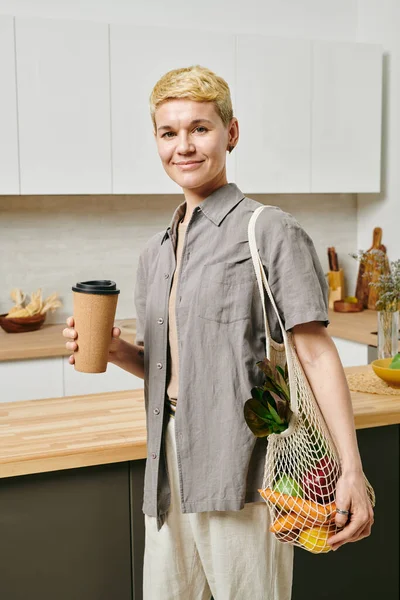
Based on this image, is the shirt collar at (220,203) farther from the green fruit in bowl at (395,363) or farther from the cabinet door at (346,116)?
the cabinet door at (346,116)

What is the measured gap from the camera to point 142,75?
10.5 feet

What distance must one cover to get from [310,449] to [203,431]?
0.67 feet

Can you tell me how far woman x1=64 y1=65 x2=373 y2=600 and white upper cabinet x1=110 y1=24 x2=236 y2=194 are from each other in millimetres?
1931

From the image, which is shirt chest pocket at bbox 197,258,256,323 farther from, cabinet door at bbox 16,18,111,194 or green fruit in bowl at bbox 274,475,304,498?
cabinet door at bbox 16,18,111,194

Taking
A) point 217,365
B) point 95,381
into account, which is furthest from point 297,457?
point 95,381

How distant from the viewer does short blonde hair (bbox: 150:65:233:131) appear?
1.24 m

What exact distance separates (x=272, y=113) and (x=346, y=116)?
1.46 ft

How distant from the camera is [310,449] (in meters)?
1.21

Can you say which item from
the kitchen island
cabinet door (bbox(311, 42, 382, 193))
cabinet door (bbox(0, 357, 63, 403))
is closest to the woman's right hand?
the kitchen island

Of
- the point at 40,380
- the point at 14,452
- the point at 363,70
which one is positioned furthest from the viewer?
the point at 363,70

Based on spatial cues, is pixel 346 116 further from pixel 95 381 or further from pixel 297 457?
pixel 297 457

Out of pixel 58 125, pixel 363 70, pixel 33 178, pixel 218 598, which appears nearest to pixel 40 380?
pixel 33 178

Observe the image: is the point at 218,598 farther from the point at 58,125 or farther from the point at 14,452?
the point at 58,125

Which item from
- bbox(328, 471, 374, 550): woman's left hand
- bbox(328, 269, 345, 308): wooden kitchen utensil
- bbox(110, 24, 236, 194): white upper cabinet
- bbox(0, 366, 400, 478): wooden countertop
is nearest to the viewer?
bbox(328, 471, 374, 550): woman's left hand
